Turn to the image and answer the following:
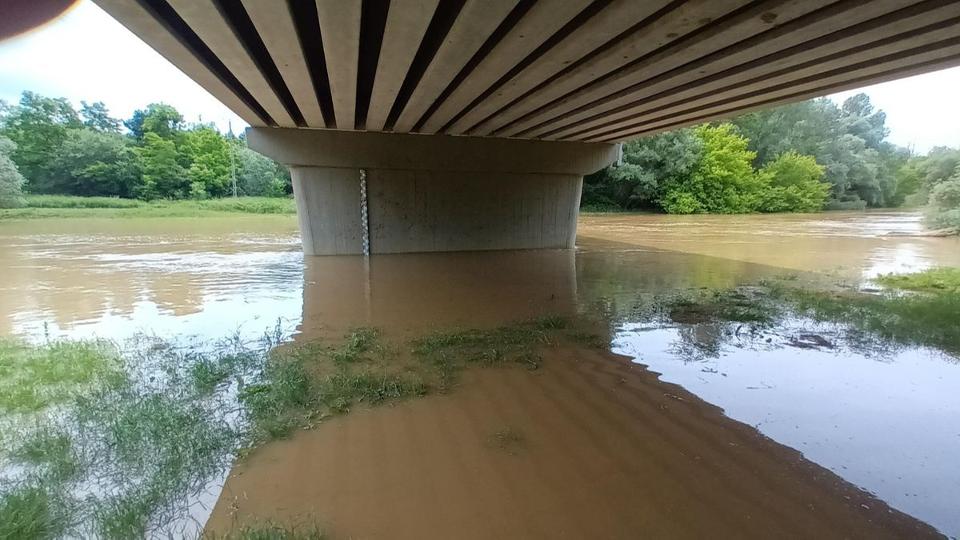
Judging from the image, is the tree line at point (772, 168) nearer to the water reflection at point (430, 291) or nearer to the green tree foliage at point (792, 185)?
the green tree foliage at point (792, 185)

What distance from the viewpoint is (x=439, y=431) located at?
3.48 metres

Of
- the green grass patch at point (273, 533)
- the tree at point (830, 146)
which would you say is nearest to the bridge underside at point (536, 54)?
the green grass patch at point (273, 533)

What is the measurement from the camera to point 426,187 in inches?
532

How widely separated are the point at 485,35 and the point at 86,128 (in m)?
51.3

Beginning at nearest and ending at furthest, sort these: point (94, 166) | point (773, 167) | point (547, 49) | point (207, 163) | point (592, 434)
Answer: point (592, 434) < point (547, 49) < point (94, 166) < point (773, 167) < point (207, 163)

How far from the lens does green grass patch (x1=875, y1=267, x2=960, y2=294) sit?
872cm

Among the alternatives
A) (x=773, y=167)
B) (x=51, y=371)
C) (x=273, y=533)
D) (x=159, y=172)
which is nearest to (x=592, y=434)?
(x=273, y=533)

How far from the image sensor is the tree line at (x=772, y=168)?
111ft

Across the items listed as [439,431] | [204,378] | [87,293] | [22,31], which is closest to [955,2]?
[439,431]

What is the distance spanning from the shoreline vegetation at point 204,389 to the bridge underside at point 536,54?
10.8ft

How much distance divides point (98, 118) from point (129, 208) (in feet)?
68.9

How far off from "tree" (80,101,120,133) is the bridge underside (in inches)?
1868

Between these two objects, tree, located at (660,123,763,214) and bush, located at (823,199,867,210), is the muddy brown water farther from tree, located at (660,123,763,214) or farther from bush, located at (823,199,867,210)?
bush, located at (823,199,867,210)

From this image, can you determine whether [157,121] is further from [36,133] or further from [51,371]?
[51,371]
